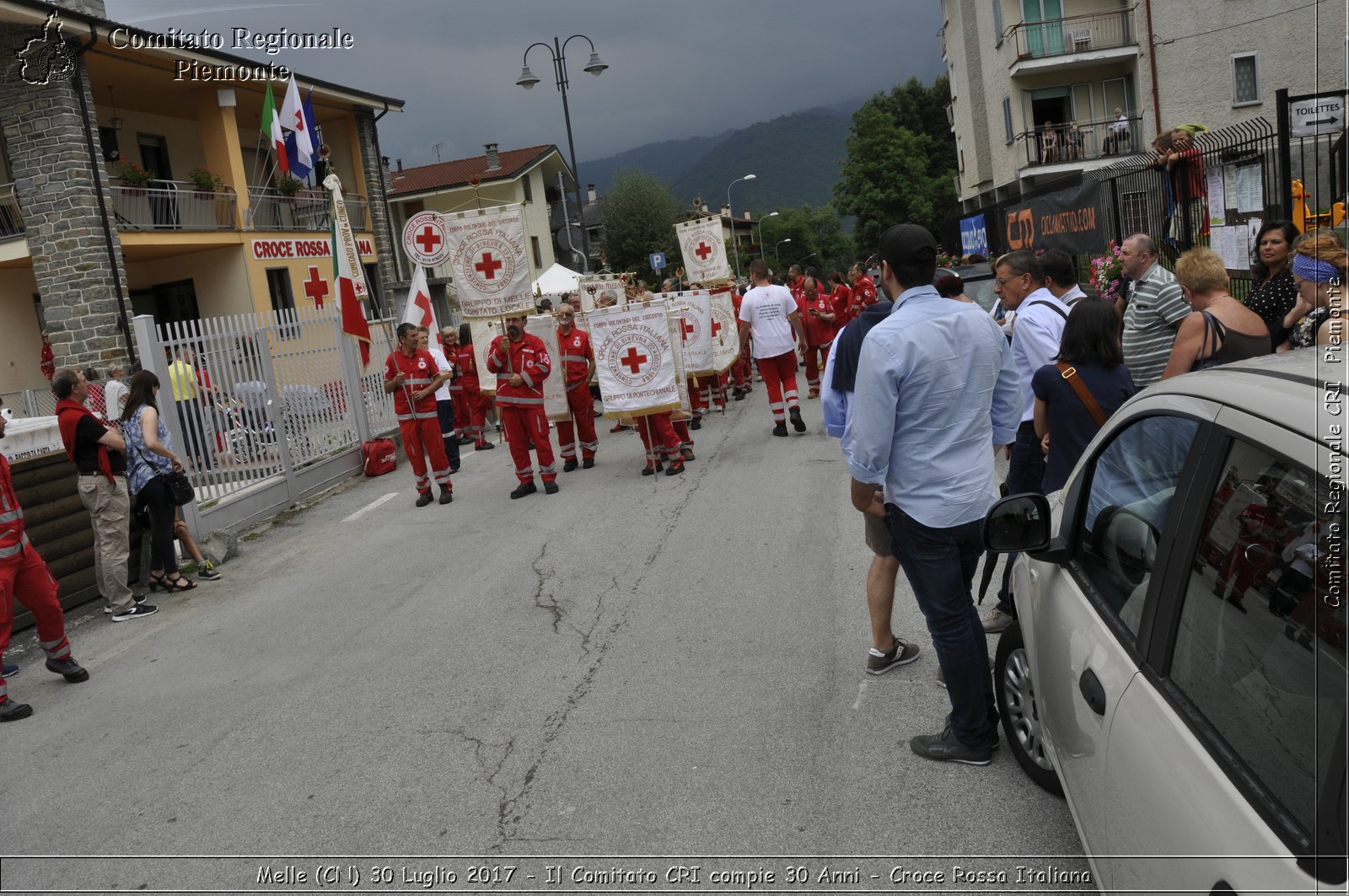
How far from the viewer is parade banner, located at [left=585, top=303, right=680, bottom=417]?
37.9ft

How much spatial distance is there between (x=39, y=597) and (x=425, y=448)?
5.08 metres

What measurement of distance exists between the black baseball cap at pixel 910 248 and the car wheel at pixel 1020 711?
1454 millimetres

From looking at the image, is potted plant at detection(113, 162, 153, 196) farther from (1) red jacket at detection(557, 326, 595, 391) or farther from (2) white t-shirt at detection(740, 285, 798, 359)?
(2) white t-shirt at detection(740, 285, 798, 359)

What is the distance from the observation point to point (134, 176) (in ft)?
70.5

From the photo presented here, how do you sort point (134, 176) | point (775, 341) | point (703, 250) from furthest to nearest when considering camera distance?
point (134, 176) < point (703, 250) < point (775, 341)

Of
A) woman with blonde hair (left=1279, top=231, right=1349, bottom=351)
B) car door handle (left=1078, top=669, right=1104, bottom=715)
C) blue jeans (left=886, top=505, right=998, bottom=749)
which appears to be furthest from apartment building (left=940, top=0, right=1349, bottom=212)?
car door handle (left=1078, top=669, right=1104, bottom=715)

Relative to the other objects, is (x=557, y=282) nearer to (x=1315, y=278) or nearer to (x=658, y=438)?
A: (x=658, y=438)

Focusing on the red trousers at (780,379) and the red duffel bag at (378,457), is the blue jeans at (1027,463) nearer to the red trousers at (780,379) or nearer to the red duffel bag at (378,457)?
the red trousers at (780,379)

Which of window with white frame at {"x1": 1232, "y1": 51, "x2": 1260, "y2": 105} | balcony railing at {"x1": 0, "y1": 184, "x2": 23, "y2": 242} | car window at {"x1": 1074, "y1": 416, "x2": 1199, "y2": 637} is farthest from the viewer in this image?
window with white frame at {"x1": 1232, "y1": 51, "x2": 1260, "y2": 105}

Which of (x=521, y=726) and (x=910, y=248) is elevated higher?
(x=910, y=248)

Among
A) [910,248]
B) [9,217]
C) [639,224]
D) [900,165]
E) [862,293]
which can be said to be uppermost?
[900,165]

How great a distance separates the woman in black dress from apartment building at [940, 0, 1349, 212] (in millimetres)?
24416

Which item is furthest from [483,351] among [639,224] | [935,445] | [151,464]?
[639,224]

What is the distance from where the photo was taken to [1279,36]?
96.0ft
